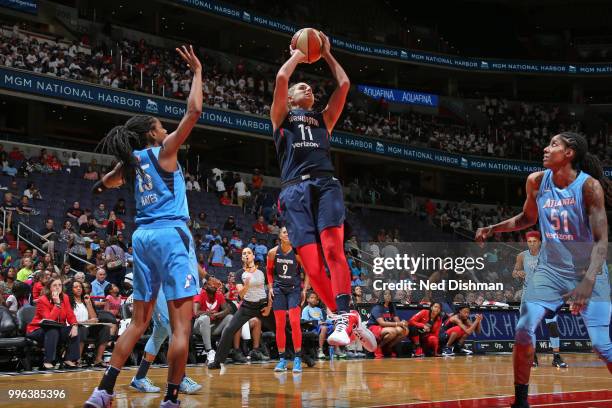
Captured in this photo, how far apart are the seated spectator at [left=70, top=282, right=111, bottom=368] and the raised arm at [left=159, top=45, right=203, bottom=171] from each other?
7.01 meters

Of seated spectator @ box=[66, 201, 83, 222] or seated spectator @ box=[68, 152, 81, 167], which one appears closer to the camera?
seated spectator @ box=[66, 201, 83, 222]

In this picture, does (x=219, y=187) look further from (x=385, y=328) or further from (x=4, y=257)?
(x=385, y=328)

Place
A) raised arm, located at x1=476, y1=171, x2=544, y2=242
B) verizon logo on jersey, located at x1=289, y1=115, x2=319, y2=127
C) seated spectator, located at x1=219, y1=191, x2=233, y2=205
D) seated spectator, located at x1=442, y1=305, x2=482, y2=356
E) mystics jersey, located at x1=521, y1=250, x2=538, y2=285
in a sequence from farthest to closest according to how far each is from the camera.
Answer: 1. seated spectator, located at x1=219, y1=191, x2=233, y2=205
2. seated spectator, located at x1=442, y1=305, x2=482, y2=356
3. mystics jersey, located at x1=521, y1=250, x2=538, y2=285
4. verizon logo on jersey, located at x1=289, y1=115, x2=319, y2=127
5. raised arm, located at x1=476, y1=171, x2=544, y2=242

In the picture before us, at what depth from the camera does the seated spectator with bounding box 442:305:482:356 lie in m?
17.3

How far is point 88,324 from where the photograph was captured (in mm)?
12266

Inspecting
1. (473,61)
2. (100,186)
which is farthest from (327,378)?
(473,61)

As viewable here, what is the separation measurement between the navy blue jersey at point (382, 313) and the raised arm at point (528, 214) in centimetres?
984

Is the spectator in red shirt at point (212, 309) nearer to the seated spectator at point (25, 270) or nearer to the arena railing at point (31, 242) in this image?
the seated spectator at point (25, 270)

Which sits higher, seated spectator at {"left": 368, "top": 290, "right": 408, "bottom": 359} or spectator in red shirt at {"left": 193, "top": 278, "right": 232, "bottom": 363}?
spectator in red shirt at {"left": 193, "top": 278, "right": 232, "bottom": 363}

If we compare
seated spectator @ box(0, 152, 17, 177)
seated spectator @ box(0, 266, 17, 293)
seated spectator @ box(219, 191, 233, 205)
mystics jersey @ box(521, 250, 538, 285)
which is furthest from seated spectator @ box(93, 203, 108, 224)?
mystics jersey @ box(521, 250, 538, 285)

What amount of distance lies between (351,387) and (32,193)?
46.5ft

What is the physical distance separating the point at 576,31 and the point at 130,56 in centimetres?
2657

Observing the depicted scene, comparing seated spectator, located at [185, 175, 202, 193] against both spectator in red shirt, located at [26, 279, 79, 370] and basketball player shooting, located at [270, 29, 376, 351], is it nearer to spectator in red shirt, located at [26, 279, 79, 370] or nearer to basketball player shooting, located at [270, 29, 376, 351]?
spectator in red shirt, located at [26, 279, 79, 370]

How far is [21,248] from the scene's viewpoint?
58.5 ft
